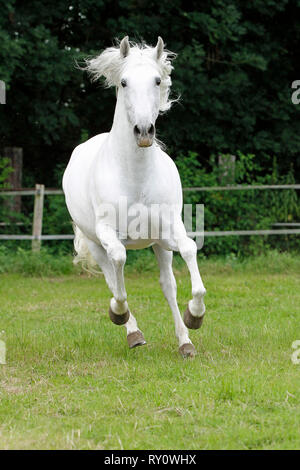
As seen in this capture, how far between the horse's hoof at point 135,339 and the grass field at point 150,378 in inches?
3.0

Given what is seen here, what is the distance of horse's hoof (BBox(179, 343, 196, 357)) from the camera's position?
5.45 metres

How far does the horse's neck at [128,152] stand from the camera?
16.7ft

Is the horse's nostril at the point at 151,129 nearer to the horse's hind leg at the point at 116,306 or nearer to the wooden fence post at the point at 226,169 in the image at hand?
the horse's hind leg at the point at 116,306

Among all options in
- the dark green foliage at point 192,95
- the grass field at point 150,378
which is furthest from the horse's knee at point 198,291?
the dark green foliage at point 192,95

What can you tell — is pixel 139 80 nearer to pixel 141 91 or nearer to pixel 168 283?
pixel 141 91

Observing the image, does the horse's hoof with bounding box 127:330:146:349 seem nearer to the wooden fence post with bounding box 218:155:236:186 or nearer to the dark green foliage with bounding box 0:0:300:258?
the dark green foliage with bounding box 0:0:300:258

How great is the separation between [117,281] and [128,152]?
994mm

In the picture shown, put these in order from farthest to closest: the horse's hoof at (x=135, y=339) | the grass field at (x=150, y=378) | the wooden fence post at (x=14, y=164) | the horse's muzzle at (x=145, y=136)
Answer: the wooden fence post at (x=14, y=164) < the horse's hoof at (x=135, y=339) < the horse's muzzle at (x=145, y=136) < the grass field at (x=150, y=378)

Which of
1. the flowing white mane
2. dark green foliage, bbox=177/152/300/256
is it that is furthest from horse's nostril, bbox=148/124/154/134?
dark green foliage, bbox=177/152/300/256

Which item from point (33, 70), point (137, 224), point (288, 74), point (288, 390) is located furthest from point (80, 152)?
point (288, 74)

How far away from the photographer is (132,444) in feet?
11.1

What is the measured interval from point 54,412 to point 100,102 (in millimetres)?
10261
